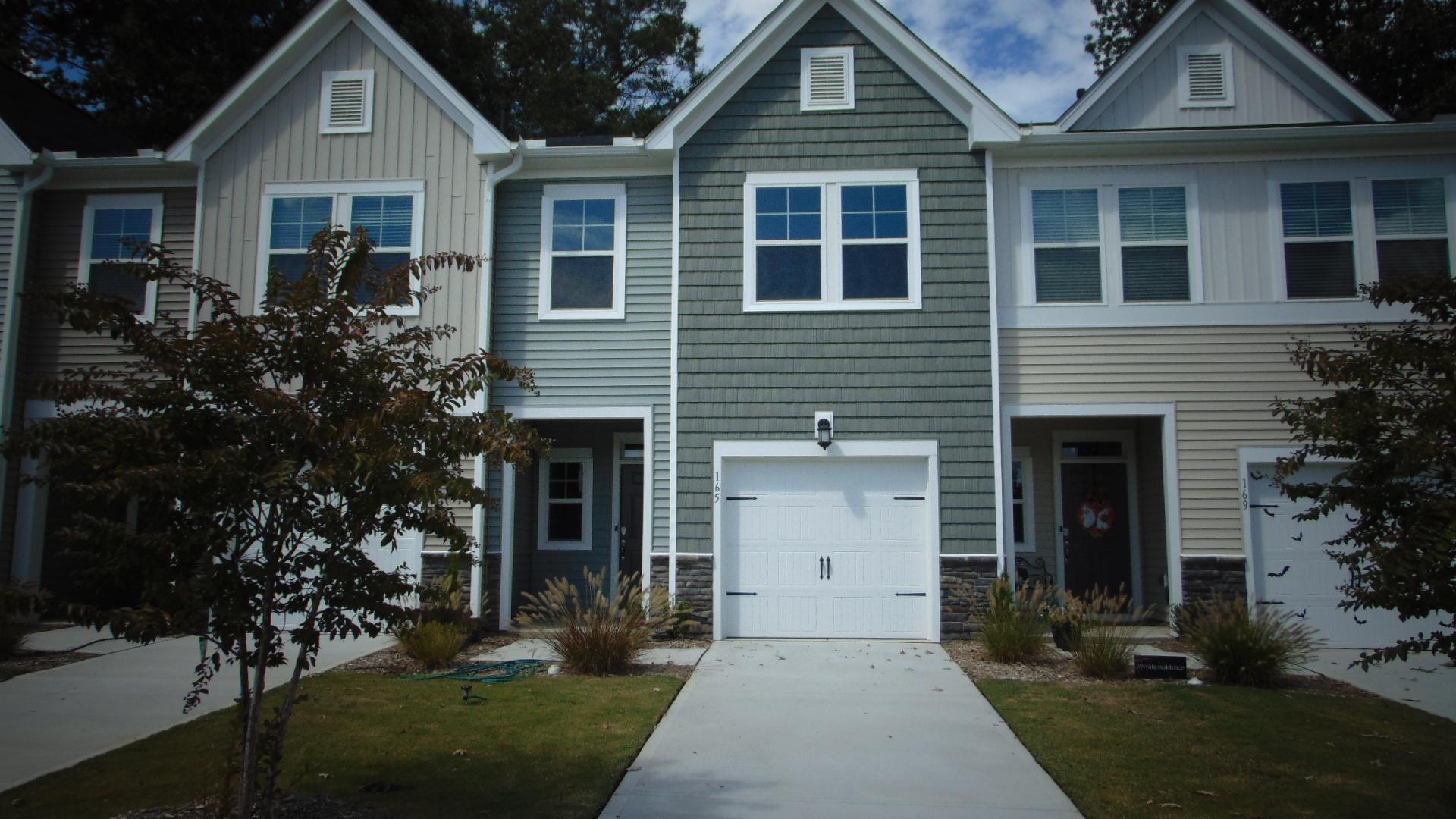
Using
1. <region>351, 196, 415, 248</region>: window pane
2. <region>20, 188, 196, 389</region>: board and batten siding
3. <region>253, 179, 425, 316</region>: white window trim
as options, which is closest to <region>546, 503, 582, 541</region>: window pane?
<region>253, 179, 425, 316</region>: white window trim

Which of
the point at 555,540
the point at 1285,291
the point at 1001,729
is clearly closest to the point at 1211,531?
the point at 1285,291

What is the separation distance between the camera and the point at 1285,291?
430 inches

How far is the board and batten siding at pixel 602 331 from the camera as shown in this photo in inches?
444

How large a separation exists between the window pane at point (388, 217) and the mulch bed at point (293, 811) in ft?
25.3

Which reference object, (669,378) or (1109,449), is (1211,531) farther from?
(669,378)

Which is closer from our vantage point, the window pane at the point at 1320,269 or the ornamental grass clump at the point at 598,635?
the ornamental grass clump at the point at 598,635

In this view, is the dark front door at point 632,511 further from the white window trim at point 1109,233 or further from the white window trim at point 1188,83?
the white window trim at point 1188,83

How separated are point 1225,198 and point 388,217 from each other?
9.93 meters

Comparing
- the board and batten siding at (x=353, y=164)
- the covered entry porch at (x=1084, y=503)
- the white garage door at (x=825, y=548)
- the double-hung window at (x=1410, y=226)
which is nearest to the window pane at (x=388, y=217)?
the board and batten siding at (x=353, y=164)

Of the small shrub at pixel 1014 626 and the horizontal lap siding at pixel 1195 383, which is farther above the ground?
the horizontal lap siding at pixel 1195 383

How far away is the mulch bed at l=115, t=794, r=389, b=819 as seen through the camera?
4.80 metres

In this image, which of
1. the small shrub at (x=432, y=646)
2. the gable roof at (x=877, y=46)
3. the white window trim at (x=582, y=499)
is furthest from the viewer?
the white window trim at (x=582, y=499)

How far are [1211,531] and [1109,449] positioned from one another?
2.52m

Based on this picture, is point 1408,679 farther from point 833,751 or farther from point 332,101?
point 332,101
